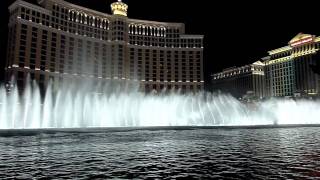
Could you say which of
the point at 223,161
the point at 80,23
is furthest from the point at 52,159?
the point at 80,23

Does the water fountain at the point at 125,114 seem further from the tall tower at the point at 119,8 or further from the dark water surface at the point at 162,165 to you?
the tall tower at the point at 119,8

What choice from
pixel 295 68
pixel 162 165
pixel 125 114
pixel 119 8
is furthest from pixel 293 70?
pixel 162 165

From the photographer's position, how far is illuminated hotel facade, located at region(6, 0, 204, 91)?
11569 centimetres

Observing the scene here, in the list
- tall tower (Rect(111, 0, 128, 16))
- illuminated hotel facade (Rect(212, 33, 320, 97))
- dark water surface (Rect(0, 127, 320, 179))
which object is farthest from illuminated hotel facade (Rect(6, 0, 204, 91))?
dark water surface (Rect(0, 127, 320, 179))

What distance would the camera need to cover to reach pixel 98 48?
141 meters

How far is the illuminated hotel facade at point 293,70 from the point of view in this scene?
14320 centimetres

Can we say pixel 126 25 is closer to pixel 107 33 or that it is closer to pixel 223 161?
pixel 107 33

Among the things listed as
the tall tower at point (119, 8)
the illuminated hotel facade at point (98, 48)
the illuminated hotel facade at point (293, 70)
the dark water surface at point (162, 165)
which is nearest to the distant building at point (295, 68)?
the illuminated hotel facade at point (293, 70)

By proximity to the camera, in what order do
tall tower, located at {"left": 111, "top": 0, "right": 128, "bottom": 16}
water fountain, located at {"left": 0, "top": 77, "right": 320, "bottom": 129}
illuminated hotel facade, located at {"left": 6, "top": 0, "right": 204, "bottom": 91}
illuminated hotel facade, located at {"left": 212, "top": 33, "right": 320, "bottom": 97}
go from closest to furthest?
1. water fountain, located at {"left": 0, "top": 77, "right": 320, "bottom": 129}
2. illuminated hotel facade, located at {"left": 6, "top": 0, "right": 204, "bottom": 91}
3. illuminated hotel facade, located at {"left": 212, "top": 33, "right": 320, "bottom": 97}
4. tall tower, located at {"left": 111, "top": 0, "right": 128, "bottom": 16}

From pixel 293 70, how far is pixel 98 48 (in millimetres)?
102155

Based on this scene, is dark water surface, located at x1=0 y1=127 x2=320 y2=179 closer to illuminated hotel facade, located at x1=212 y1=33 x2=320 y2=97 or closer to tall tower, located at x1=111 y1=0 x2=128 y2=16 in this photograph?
illuminated hotel facade, located at x1=212 y1=33 x2=320 y2=97

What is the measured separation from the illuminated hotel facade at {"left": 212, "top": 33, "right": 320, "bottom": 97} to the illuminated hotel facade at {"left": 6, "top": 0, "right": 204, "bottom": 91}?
48401 millimetres

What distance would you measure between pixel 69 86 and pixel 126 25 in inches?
1697

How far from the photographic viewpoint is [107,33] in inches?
5704
